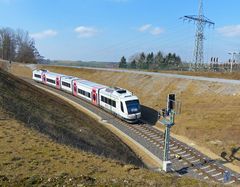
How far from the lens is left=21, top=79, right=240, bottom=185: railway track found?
18.7 m

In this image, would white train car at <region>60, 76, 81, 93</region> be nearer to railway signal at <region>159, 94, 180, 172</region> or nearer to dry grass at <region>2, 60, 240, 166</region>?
dry grass at <region>2, 60, 240, 166</region>

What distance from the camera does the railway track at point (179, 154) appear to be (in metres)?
18.7

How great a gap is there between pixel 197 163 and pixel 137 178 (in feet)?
42.8

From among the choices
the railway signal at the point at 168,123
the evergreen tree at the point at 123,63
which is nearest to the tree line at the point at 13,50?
the evergreen tree at the point at 123,63

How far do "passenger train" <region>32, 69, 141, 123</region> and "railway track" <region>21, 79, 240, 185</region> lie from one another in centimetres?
119

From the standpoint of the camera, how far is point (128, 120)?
30984 millimetres

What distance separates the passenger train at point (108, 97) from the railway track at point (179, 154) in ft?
3.89

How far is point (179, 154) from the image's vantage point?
22578mm

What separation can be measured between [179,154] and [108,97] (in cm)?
1343

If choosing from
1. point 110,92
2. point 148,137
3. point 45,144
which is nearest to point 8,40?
point 110,92

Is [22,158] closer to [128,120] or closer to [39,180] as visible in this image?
[39,180]

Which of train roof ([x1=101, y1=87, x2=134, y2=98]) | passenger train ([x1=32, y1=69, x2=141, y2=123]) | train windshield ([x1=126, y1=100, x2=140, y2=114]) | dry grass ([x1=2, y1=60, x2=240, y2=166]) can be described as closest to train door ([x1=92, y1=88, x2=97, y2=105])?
passenger train ([x1=32, y1=69, x2=141, y2=123])

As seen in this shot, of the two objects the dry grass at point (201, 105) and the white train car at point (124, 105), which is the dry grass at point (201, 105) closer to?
the dry grass at point (201, 105)

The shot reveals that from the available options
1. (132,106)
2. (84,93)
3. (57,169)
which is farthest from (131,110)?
(57,169)
